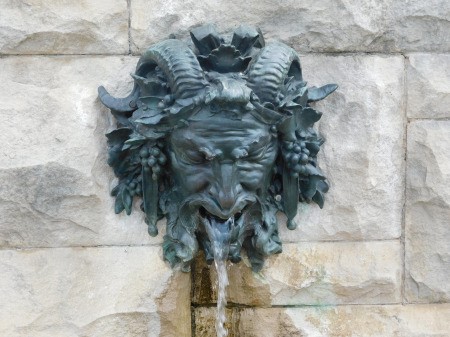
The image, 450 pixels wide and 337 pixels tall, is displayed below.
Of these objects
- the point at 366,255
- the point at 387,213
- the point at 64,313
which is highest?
the point at 387,213

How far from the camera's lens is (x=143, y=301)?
1.72 metres

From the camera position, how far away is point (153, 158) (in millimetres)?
1632

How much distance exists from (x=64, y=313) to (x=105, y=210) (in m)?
0.28

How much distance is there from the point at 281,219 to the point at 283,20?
51 cm

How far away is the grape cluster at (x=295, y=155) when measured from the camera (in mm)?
1642

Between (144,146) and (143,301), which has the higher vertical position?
(144,146)

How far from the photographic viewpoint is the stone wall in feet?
5.55

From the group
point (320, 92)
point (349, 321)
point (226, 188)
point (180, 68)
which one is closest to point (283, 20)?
point (320, 92)

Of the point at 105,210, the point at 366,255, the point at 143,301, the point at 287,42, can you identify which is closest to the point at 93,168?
the point at 105,210

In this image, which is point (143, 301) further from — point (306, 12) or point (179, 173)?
point (306, 12)

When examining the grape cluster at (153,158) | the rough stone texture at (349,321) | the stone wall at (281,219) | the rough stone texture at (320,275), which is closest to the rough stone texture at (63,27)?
the stone wall at (281,219)

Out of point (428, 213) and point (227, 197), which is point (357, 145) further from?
point (227, 197)

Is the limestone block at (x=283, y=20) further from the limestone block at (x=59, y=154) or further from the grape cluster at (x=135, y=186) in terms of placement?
the grape cluster at (x=135, y=186)

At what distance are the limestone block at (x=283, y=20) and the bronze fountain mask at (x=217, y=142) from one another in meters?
0.08
